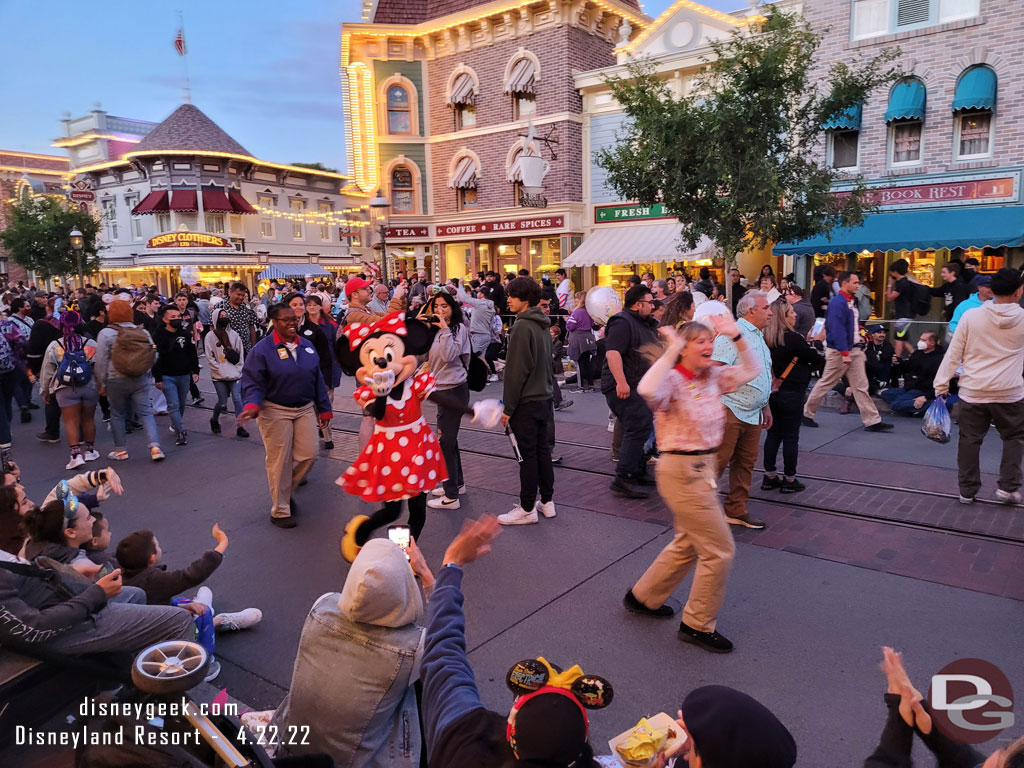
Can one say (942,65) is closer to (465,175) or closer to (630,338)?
(630,338)

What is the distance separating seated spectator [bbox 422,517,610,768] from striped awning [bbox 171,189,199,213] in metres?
37.1

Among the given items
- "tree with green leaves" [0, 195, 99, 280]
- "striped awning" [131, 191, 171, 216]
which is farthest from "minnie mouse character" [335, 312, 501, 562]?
"tree with green leaves" [0, 195, 99, 280]

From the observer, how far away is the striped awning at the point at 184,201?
113 ft

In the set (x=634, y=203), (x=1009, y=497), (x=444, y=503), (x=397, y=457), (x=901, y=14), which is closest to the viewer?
(x=397, y=457)

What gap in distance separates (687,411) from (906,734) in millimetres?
1999

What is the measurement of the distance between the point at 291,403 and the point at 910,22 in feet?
54.1

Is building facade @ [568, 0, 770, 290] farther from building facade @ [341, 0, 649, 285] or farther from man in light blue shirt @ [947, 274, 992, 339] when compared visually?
man in light blue shirt @ [947, 274, 992, 339]

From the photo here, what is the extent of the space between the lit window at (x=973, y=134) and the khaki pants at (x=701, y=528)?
15310mm

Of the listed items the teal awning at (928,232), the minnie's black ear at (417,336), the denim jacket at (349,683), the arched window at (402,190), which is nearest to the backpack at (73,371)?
the minnie's black ear at (417,336)

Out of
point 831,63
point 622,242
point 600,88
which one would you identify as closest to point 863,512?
point 831,63

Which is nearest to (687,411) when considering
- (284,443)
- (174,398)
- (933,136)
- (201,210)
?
(284,443)

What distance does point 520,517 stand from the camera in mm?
5672

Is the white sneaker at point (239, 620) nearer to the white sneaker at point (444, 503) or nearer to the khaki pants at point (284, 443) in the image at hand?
the khaki pants at point (284, 443)

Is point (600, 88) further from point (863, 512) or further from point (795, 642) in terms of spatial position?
point (795, 642)
